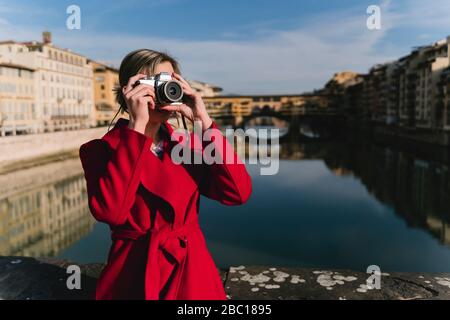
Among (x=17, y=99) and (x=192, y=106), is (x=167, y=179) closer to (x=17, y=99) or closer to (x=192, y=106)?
(x=192, y=106)

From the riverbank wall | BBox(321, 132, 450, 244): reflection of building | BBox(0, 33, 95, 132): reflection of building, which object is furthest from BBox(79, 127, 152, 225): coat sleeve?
BBox(0, 33, 95, 132): reflection of building

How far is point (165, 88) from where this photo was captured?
6.31 feet

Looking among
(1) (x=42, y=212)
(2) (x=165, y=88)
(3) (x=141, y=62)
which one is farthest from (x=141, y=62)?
(1) (x=42, y=212)

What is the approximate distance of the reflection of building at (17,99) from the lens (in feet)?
142

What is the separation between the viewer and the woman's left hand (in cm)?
207

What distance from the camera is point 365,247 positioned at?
16.9 metres

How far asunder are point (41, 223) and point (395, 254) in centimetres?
1615

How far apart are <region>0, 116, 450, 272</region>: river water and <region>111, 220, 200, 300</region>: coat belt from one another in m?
12.5

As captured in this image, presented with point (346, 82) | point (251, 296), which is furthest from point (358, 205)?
point (346, 82)

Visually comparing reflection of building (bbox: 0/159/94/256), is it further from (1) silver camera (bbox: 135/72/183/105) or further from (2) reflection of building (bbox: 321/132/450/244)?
(1) silver camera (bbox: 135/72/183/105)

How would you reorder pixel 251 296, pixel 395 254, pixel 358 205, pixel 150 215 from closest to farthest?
pixel 150 215
pixel 251 296
pixel 395 254
pixel 358 205
